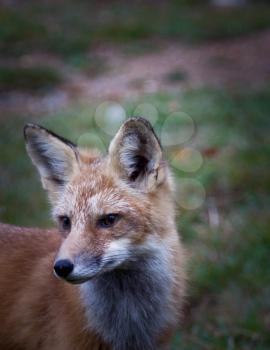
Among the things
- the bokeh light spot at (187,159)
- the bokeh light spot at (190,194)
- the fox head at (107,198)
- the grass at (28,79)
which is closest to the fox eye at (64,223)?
the fox head at (107,198)

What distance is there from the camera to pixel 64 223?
4168mm

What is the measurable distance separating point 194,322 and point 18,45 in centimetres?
1117

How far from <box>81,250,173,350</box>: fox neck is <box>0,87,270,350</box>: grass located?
1.03 meters

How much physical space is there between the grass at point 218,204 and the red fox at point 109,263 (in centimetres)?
112

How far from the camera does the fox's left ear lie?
422 centimetres

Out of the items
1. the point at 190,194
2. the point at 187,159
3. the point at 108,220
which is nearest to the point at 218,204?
the point at 190,194

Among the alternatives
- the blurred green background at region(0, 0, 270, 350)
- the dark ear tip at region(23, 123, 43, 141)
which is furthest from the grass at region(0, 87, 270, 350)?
the dark ear tip at region(23, 123, 43, 141)

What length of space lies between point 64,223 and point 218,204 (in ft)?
11.5

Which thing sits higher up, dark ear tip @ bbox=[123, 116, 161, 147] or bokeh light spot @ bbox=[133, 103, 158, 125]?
bokeh light spot @ bbox=[133, 103, 158, 125]

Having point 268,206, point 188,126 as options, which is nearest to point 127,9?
point 188,126

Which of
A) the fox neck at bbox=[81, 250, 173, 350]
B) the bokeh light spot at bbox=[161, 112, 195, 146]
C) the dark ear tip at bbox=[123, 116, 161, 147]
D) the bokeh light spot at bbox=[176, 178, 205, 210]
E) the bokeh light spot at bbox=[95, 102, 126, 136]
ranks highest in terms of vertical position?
the bokeh light spot at bbox=[95, 102, 126, 136]

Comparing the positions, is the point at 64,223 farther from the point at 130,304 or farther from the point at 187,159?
the point at 187,159

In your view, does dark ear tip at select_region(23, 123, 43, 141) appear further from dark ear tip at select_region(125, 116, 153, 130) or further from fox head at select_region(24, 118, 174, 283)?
dark ear tip at select_region(125, 116, 153, 130)

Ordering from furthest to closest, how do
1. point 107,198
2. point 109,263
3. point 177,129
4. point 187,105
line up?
point 187,105 < point 177,129 < point 107,198 < point 109,263
